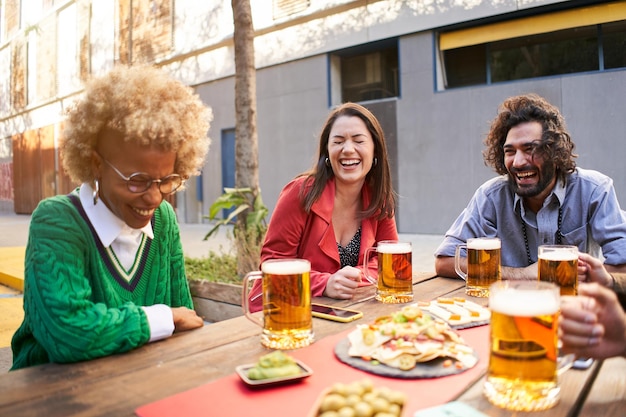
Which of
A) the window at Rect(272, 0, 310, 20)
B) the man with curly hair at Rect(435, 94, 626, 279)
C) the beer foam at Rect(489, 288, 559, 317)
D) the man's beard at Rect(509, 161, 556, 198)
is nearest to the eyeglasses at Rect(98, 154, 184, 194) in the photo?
the beer foam at Rect(489, 288, 559, 317)

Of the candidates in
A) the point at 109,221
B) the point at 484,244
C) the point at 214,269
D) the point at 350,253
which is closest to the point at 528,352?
the point at 484,244

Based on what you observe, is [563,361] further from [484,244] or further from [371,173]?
[371,173]

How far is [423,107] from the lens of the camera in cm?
1058

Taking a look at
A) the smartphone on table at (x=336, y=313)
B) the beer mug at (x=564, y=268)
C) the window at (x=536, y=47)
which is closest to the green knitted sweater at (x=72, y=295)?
the smartphone on table at (x=336, y=313)

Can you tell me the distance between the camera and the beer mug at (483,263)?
2.14m

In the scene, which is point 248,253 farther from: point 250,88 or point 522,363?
point 522,363

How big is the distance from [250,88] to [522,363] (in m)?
4.56

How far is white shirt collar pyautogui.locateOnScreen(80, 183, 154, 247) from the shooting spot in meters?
1.61

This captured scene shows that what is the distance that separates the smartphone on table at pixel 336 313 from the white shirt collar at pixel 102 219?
729mm

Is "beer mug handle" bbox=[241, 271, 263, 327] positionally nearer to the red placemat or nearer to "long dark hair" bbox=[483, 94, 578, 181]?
the red placemat

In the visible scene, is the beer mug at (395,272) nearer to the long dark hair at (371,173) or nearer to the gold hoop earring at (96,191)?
the long dark hair at (371,173)

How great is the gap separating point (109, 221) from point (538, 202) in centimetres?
219

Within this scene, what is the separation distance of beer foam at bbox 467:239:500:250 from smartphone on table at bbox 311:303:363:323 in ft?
2.12

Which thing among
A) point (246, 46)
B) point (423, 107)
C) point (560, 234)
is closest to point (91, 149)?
point (560, 234)
